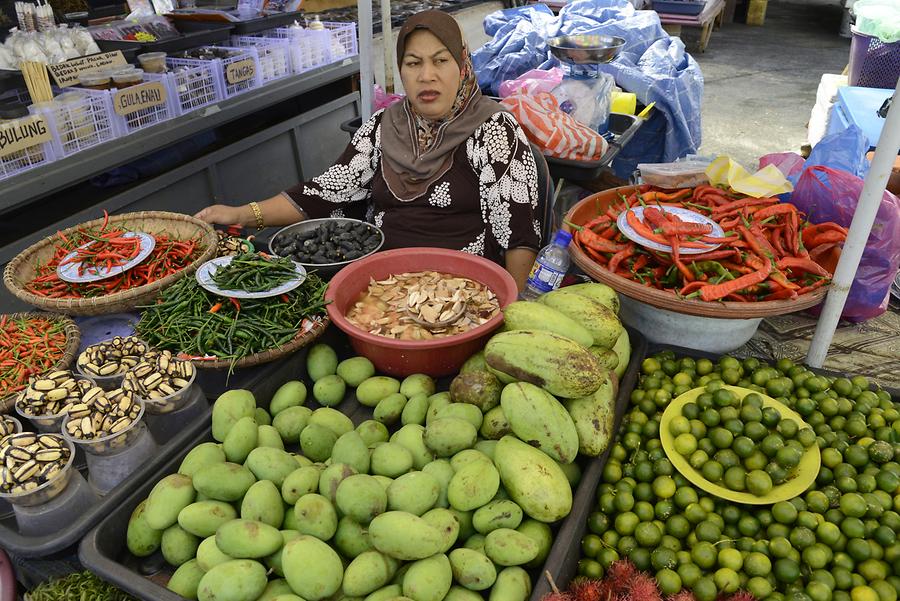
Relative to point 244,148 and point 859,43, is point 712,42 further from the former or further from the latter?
point 244,148

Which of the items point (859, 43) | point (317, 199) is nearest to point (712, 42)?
point (859, 43)

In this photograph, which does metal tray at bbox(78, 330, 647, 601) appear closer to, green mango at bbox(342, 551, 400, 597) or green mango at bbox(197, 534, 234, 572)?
green mango at bbox(197, 534, 234, 572)

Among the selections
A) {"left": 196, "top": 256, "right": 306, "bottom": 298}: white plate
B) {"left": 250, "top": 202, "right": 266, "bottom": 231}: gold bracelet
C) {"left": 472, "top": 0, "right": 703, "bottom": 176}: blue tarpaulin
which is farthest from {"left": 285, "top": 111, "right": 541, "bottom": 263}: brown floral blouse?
{"left": 472, "top": 0, "right": 703, "bottom": 176}: blue tarpaulin

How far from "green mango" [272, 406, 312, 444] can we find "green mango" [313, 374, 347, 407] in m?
0.13

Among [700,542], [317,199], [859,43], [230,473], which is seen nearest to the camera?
[230,473]

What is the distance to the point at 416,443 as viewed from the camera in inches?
55.1

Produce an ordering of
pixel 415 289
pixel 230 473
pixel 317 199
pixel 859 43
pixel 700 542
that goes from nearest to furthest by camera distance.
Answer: pixel 230 473
pixel 700 542
pixel 415 289
pixel 317 199
pixel 859 43

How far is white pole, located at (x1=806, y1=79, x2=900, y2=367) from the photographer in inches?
69.1

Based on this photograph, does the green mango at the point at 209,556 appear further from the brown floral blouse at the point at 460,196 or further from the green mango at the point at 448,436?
the brown floral blouse at the point at 460,196

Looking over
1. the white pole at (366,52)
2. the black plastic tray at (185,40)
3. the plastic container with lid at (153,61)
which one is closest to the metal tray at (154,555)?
the white pole at (366,52)

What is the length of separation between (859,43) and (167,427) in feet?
24.5

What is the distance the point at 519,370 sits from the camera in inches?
57.1

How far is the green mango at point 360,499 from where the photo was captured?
3.91 feet

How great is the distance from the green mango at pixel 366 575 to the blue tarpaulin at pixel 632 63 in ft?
15.1
